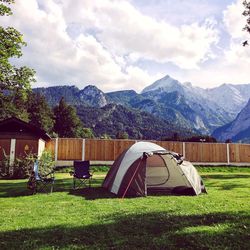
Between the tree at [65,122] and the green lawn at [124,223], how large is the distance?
50613mm

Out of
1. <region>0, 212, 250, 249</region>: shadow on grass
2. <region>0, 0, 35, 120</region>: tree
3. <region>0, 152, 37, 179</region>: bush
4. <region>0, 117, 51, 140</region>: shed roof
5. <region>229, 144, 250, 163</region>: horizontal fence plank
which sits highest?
<region>0, 0, 35, 120</region>: tree

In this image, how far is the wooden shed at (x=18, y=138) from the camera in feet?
68.5

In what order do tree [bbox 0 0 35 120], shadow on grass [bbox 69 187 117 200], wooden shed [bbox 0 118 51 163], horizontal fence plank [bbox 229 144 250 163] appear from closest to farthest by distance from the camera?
shadow on grass [bbox 69 187 117 200] → tree [bbox 0 0 35 120] → wooden shed [bbox 0 118 51 163] → horizontal fence plank [bbox 229 144 250 163]

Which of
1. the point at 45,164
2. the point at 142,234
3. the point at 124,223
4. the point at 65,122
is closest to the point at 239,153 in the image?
the point at 45,164

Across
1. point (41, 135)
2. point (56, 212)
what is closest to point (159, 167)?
point (56, 212)

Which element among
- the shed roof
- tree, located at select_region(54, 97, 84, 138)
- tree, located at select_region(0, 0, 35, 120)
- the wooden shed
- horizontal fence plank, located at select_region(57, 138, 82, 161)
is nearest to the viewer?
tree, located at select_region(0, 0, 35, 120)

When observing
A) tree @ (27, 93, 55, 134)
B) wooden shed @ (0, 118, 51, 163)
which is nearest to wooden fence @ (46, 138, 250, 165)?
wooden shed @ (0, 118, 51, 163)

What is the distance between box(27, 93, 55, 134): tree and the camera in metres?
54.3

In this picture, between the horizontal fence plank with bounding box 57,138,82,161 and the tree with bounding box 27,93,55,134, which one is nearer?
the horizontal fence plank with bounding box 57,138,82,161

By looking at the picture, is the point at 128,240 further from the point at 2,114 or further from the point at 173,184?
the point at 2,114

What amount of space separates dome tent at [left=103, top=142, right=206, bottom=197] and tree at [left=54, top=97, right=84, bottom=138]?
48.2 meters

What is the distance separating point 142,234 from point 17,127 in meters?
17.3

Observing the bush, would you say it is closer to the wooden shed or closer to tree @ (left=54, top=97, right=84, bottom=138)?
the wooden shed

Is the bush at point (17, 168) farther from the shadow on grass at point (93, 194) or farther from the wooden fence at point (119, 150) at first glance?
the shadow on grass at point (93, 194)
